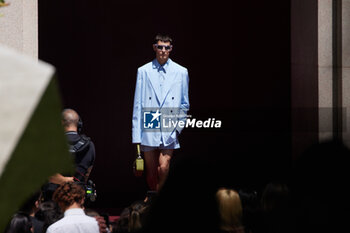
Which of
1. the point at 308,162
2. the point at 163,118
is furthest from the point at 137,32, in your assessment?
the point at 308,162

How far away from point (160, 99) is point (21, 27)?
1939mm

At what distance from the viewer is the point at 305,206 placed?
1.32 meters

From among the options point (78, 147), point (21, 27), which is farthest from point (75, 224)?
point (21, 27)

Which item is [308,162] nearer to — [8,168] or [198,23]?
[8,168]

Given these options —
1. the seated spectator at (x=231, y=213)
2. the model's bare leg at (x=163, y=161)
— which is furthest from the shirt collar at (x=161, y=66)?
the seated spectator at (x=231, y=213)

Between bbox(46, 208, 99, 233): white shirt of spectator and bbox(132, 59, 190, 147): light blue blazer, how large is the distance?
9.75ft

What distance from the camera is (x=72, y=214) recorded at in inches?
200

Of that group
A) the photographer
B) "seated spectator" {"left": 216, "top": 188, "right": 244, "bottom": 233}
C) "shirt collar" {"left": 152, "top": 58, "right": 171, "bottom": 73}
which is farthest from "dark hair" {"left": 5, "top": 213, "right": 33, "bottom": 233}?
"shirt collar" {"left": 152, "top": 58, "right": 171, "bottom": 73}

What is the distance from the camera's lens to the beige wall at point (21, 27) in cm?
830

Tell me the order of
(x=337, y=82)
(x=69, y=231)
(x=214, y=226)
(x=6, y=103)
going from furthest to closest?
(x=337, y=82) → (x=69, y=231) → (x=214, y=226) → (x=6, y=103)

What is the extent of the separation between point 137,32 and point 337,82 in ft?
10.9

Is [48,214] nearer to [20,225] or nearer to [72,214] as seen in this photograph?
[20,225]

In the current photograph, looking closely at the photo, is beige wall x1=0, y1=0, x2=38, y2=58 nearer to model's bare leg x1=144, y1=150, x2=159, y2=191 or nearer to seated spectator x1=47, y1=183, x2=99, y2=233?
model's bare leg x1=144, y1=150, x2=159, y2=191

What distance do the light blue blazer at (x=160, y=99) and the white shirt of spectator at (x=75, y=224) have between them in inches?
117
